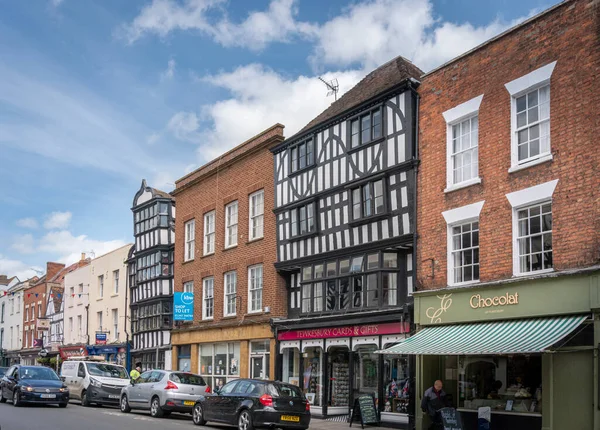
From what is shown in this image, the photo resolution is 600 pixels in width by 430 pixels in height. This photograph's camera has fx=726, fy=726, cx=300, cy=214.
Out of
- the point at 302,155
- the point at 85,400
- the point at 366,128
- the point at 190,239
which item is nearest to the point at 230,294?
the point at 190,239

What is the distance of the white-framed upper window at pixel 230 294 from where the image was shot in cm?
2816

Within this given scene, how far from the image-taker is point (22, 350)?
5925cm

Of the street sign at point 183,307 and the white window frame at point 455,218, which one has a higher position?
the white window frame at point 455,218

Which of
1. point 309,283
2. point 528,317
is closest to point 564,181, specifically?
point 528,317

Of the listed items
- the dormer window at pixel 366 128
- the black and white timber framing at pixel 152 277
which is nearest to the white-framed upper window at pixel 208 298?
the black and white timber framing at pixel 152 277

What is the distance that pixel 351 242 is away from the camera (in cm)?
2180

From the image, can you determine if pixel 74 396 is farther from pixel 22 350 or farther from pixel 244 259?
pixel 22 350

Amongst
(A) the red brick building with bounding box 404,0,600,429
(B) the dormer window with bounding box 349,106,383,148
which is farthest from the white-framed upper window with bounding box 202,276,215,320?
(A) the red brick building with bounding box 404,0,600,429

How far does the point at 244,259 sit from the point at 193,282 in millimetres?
4814

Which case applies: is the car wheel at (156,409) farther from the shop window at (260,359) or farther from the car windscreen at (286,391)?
the car windscreen at (286,391)

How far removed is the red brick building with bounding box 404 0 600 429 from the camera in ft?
47.9

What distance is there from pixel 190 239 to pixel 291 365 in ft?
32.2

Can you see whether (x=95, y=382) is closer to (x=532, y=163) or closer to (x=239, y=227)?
(x=239, y=227)

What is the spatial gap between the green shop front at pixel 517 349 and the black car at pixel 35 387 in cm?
1189
